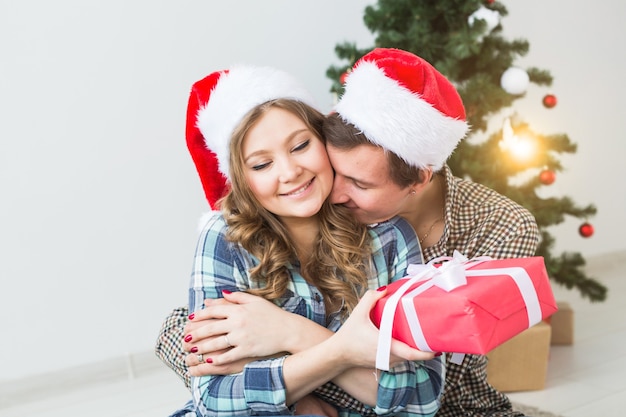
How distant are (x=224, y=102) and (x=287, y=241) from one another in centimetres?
34

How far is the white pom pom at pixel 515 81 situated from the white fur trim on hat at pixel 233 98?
1.43 metres

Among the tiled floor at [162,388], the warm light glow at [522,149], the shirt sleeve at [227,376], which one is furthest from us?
the warm light glow at [522,149]

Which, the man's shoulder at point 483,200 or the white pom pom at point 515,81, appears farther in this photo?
the white pom pom at point 515,81

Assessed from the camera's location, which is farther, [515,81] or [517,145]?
[517,145]

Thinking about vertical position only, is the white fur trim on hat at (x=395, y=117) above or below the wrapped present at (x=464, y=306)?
above

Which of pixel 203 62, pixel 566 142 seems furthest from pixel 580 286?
pixel 203 62

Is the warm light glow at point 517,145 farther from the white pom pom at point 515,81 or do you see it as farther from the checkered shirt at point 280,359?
the checkered shirt at point 280,359

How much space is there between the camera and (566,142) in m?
3.00

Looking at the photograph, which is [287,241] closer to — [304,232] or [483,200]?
[304,232]

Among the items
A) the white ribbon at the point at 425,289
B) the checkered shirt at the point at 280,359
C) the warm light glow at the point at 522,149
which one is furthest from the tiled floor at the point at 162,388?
the white ribbon at the point at 425,289

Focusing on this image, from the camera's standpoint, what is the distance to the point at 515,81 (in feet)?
9.23

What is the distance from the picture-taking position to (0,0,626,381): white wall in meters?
2.85

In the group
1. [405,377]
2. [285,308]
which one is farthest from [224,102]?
[405,377]

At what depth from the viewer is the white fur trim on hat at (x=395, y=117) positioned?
5.11 ft
